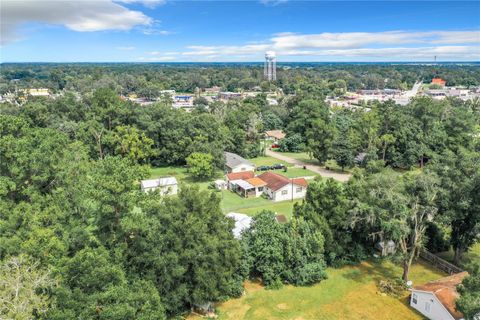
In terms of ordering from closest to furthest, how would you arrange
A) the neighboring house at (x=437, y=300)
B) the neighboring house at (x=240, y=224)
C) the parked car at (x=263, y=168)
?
the neighboring house at (x=437, y=300) → the neighboring house at (x=240, y=224) → the parked car at (x=263, y=168)

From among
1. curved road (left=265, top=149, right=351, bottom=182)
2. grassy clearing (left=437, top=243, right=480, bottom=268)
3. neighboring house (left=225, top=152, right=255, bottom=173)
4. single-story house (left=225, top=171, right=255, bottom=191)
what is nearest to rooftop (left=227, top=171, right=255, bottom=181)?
single-story house (left=225, top=171, right=255, bottom=191)

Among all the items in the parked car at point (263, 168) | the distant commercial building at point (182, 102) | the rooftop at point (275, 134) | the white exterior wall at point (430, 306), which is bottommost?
the parked car at point (263, 168)

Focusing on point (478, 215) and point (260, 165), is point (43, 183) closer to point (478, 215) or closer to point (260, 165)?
point (478, 215)

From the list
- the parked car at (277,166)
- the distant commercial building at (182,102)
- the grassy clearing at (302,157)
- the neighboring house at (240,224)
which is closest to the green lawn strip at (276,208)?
the neighboring house at (240,224)

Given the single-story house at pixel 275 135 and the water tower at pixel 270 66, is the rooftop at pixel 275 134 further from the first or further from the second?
the water tower at pixel 270 66

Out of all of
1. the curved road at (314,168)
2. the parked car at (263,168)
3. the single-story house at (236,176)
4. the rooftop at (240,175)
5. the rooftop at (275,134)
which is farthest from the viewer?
the rooftop at (275,134)

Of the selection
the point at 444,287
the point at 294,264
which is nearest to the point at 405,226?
the point at 444,287

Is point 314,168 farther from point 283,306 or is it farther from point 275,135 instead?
point 283,306
